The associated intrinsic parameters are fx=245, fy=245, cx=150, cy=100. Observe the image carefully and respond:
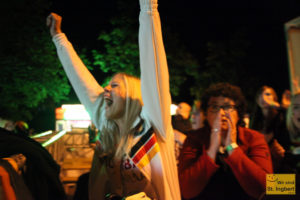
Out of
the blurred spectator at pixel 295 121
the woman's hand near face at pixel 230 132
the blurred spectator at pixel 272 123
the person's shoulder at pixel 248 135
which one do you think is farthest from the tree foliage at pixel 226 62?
the woman's hand near face at pixel 230 132

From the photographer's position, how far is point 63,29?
2096 millimetres

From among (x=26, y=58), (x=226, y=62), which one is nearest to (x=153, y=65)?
(x=26, y=58)

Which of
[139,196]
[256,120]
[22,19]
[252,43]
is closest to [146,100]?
[139,196]

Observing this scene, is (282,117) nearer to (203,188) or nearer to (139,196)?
(203,188)

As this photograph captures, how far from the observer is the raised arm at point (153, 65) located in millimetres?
1412

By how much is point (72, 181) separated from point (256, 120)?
2615 millimetres

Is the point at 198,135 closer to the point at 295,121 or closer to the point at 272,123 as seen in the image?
the point at 295,121

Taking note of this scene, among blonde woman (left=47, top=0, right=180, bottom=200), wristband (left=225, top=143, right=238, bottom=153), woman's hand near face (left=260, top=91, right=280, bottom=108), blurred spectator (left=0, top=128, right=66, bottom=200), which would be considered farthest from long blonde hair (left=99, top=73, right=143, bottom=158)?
woman's hand near face (left=260, top=91, right=280, bottom=108)

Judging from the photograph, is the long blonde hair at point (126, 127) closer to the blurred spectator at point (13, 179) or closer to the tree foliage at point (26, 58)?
the blurred spectator at point (13, 179)

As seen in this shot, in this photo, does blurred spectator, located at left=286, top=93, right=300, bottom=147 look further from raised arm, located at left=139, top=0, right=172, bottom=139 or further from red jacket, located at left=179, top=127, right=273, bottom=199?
raised arm, located at left=139, top=0, right=172, bottom=139

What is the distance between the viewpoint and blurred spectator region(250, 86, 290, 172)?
236cm

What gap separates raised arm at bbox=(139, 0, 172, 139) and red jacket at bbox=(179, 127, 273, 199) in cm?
39

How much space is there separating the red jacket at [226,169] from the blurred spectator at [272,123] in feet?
1.91

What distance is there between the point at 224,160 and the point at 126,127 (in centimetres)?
70
